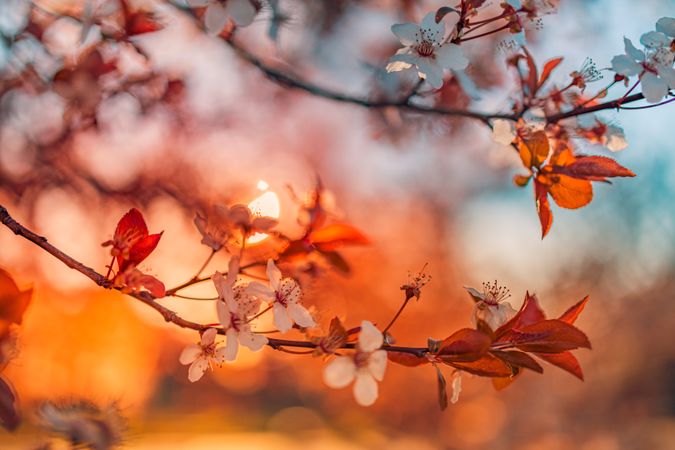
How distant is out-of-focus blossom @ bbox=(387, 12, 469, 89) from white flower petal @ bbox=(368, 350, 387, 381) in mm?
208

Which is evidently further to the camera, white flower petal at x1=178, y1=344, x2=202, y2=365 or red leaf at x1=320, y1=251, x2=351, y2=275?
red leaf at x1=320, y1=251, x2=351, y2=275

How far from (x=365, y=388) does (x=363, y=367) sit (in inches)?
0.5

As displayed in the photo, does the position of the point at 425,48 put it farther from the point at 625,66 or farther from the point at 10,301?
the point at 10,301

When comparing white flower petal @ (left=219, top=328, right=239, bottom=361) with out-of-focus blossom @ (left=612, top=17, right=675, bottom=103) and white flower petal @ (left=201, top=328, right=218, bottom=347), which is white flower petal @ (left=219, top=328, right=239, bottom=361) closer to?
white flower petal @ (left=201, top=328, right=218, bottom=347)

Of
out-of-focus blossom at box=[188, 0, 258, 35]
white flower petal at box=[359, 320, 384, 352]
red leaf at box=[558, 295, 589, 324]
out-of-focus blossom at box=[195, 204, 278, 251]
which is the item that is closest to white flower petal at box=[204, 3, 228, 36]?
out-of-focus blossom at box=[188, 0, 258, 35]

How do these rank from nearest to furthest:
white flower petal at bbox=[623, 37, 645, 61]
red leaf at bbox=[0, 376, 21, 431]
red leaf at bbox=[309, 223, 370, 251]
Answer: red leaf at bbox=[0, 376, 21, 431] < white flower petal at bbox=[623, 37, 645, 61] < red leaf at bbox=[309, 223, 370, 251]

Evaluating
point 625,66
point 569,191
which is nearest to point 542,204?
point 569,191

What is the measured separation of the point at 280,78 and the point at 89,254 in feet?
1.68

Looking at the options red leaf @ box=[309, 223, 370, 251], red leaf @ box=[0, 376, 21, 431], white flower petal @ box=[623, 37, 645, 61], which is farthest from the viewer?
red leaf @ box=[309, 223, 370, 251]

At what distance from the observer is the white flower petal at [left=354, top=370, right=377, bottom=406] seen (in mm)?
427

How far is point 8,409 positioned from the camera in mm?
411

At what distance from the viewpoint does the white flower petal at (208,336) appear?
0.45 m

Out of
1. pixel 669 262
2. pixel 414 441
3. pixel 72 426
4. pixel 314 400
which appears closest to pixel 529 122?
pixel 72 426

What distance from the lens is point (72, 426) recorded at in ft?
1.39
